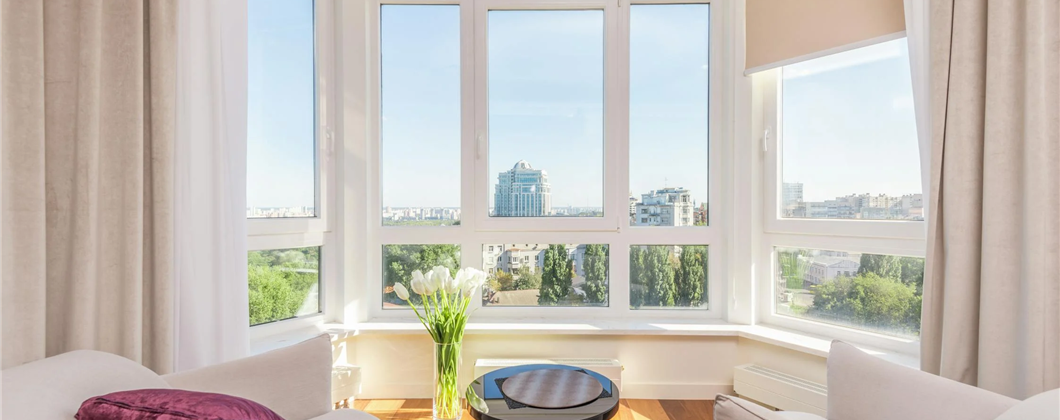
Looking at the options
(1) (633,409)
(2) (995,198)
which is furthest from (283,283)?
(2) (995,198)

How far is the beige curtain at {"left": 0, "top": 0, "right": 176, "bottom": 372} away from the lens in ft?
4.10

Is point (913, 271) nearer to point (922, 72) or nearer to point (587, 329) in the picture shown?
point (922, 72)

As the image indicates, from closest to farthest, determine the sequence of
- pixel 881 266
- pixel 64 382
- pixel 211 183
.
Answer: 1. pixel 64 382
2. pixel 211 183
3. pixel 881 266

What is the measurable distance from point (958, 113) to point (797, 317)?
1.24 meters

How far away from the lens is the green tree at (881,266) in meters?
2.10

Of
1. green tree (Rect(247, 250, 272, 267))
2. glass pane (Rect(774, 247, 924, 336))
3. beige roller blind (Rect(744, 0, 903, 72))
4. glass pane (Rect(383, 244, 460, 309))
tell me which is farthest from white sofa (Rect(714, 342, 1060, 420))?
green tree (Rect(247, 250, 272, 267))

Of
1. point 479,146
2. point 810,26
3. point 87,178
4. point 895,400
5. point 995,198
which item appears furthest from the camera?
point 479,146

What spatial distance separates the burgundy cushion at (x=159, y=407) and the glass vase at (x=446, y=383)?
3.63 feet

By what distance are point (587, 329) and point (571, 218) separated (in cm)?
61

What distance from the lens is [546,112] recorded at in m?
2.70

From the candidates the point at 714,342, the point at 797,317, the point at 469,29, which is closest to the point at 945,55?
the point at 797,317

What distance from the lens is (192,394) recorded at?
0.98 m

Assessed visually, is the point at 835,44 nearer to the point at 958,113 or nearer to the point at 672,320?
the point at 958,113

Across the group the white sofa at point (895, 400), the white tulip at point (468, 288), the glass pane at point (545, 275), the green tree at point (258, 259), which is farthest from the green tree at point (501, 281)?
the white sofa at point (895, 400)
